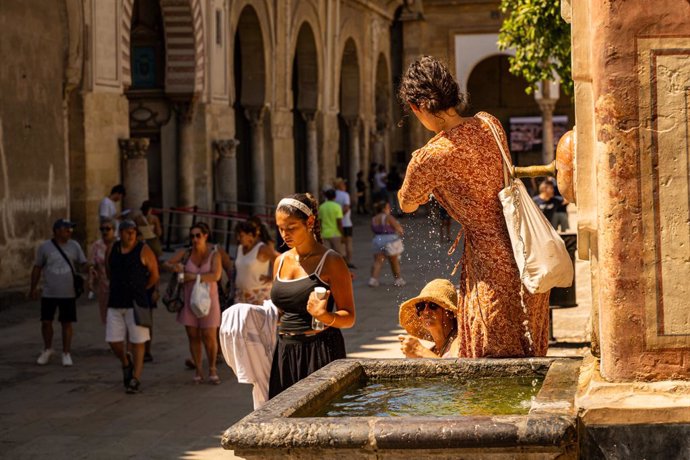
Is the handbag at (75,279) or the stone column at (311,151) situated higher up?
the stone column at (311,151)

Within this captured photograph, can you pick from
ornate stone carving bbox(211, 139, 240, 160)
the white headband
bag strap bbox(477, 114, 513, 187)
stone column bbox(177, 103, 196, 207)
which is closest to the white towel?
the white headband

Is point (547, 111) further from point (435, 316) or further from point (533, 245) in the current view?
point (533, 245)

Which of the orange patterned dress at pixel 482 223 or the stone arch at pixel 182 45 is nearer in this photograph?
the orange patterned dress at pixel 482 223

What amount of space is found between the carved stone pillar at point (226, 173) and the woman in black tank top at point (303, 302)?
55.8ft

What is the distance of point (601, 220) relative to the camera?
3732mm

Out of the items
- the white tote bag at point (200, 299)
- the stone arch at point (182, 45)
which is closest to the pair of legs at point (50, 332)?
the white tote bag at point (200, 299)

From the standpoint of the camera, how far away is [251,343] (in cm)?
634

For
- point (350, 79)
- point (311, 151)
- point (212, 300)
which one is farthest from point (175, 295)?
point (350, 79)

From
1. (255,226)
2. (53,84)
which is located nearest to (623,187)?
(255,226)

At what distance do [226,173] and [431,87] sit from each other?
18.6 meters

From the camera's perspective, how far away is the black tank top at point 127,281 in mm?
10734

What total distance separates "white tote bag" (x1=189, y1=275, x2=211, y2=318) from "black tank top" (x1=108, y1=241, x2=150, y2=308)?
37cm

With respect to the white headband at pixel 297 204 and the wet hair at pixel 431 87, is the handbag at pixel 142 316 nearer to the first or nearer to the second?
the white headband at pixel 297 204

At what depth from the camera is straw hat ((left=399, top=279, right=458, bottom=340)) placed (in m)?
5.47
